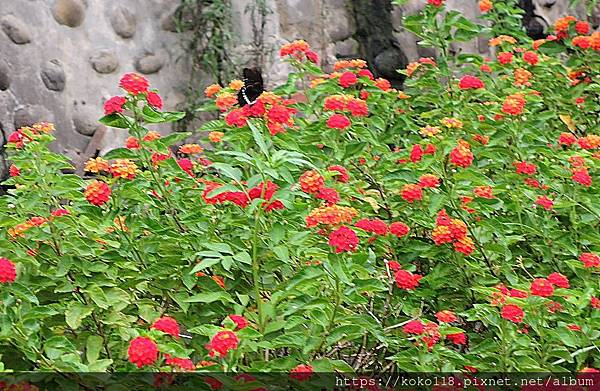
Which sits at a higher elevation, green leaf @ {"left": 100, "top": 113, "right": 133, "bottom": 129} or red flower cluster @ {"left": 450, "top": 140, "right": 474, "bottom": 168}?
green leaf @ {"left": 100, "top": 113, "right": 133, "bottom": 129}

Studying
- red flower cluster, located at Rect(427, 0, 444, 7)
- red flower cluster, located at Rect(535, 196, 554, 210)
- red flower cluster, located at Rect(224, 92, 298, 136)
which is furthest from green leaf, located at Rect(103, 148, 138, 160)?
red flower cluster, located at Rect(427, 0, 444, 7)

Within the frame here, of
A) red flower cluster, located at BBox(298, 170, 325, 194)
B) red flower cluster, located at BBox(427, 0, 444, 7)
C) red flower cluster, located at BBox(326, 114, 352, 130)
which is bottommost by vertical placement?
red flower cluster, located at BBox(298, 170, 325, 194)

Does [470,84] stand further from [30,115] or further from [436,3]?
[30,115]

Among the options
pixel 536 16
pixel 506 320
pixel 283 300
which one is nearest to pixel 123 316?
pixel 283 300

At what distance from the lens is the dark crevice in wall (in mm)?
4254

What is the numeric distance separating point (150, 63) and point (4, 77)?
0.69 metres

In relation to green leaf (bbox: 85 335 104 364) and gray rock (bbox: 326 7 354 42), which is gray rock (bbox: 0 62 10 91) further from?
green leaf (bbox: 85 335 104 364)

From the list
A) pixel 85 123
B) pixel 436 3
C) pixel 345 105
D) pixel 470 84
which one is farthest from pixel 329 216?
pixel 85 123

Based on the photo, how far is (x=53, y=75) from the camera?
135 inches

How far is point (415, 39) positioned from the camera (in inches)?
170

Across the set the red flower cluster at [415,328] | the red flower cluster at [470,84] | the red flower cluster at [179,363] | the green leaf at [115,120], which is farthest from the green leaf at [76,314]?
the red flower cluster at [470,84]

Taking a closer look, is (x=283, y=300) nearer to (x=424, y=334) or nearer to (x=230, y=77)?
(x=424, y=334)

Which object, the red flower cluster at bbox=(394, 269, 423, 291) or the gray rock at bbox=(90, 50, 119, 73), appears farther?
the gray rock at bbox=(90, 50, 119, 73)

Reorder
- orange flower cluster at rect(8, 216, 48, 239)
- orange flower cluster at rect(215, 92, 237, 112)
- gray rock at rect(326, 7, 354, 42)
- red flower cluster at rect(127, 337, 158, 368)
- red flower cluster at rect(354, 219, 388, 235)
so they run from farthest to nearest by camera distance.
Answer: gray rock at rect(326, 7, 354, 42) → orange flower cluster at rect(215, 92, 237, 112) → red flower cluster at rect(354, 219, 388, 235) → orange flower cluster at rect(8, 216, 48, 239) → red flower cluster at rect(127, 337, 158, 368)
